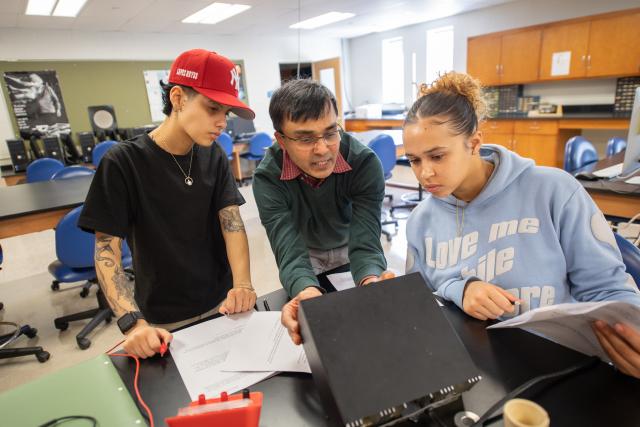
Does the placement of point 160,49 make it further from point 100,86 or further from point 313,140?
point 313,140

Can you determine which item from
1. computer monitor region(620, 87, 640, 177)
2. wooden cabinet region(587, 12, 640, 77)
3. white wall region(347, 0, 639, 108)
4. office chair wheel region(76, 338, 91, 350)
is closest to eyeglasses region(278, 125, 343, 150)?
computer monitor region(620, 87, 640, 177)

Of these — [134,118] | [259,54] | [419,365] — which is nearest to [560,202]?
[419,365]

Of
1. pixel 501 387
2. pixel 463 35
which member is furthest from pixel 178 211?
pixel 463 35

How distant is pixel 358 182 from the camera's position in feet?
4.03

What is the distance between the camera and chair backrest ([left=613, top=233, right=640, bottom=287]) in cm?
104

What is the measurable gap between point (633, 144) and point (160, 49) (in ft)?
22.6

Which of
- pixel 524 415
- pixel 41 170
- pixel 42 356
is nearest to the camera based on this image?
pixel 524 415

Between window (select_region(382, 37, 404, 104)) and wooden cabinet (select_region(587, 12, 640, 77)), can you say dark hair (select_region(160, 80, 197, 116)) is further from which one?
window (select_region(382, 37, 404, 104))

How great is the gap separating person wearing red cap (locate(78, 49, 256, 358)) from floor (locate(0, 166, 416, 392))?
1.33m

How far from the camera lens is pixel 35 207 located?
7.54 ft

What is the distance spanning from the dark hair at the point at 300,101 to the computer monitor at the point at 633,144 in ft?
5.88

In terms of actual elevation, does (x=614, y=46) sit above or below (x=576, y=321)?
above

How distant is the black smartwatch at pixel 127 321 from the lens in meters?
0.94

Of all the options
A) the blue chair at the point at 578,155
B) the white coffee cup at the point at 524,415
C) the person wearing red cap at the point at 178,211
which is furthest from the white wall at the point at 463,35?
the white coffee cup at the point at 524,415
